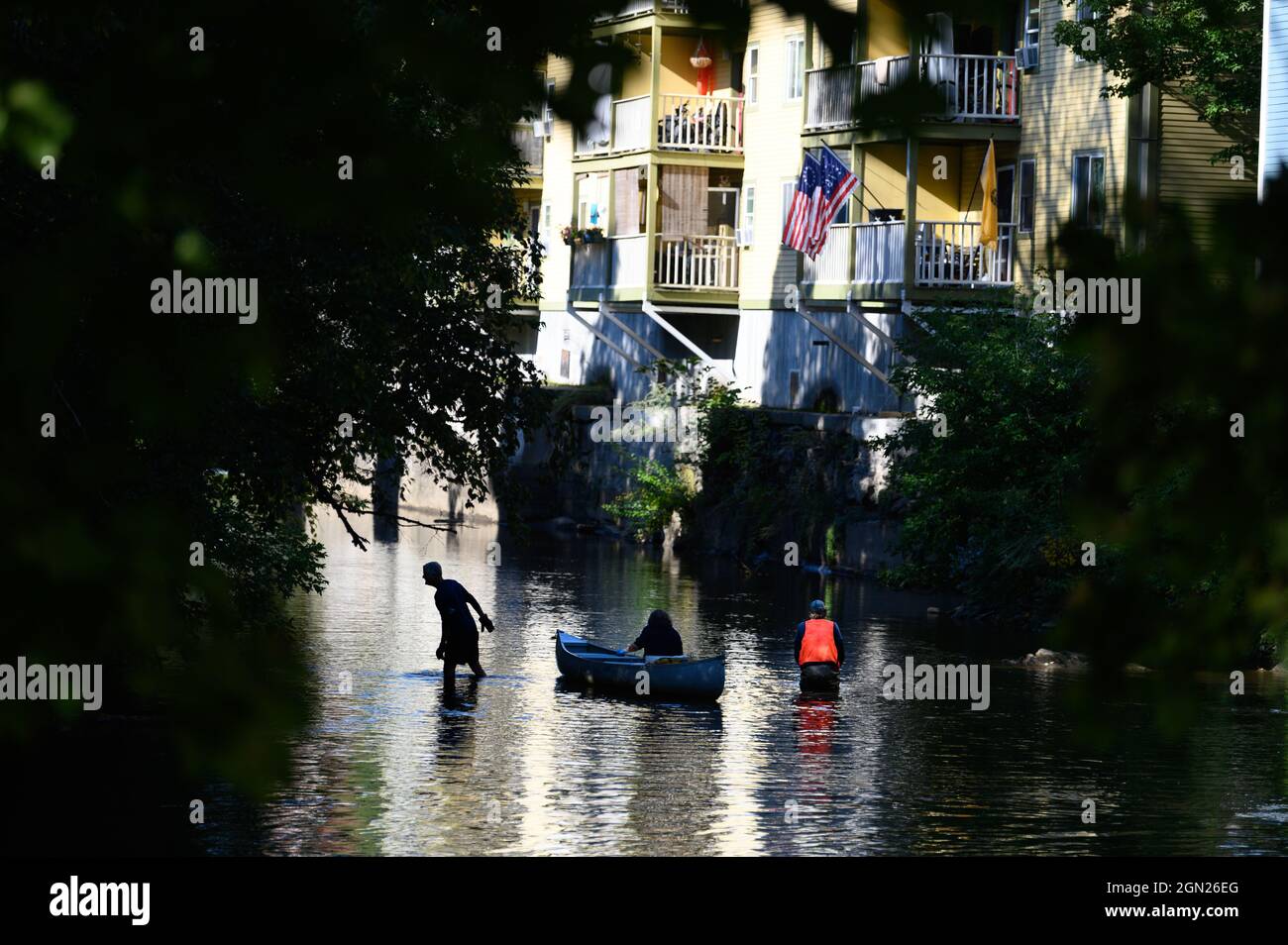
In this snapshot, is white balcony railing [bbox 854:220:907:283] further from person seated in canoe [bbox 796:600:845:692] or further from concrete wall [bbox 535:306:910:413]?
person seated in canoe [bbox 796:600:845:692]

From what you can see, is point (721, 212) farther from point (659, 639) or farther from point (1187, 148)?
point (659, 639)

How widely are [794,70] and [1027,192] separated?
8.47 metres

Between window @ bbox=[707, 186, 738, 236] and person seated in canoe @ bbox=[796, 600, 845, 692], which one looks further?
window @ bbox=[707, 186, 738, 236]

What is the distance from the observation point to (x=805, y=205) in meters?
42.6

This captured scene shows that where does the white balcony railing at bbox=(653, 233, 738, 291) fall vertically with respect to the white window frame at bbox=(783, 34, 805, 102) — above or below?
below

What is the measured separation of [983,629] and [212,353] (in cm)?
3309

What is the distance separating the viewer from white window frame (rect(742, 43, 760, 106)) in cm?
5084

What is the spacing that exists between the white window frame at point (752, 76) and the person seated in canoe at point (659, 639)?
26691 mm

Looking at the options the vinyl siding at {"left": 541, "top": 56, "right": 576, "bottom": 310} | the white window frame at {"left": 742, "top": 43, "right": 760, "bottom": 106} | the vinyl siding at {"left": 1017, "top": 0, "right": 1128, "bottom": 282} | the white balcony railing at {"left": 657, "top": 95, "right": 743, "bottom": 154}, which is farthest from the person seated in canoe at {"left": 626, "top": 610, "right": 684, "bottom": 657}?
the vinyl siding at {"left": 541, "top": 56, "right": 576, "bottom": 310}

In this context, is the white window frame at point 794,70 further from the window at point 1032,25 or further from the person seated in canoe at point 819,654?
the person seated in canoe at point 819,654

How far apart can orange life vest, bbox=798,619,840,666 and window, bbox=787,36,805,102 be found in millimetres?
24924

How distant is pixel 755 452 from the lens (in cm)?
4797
